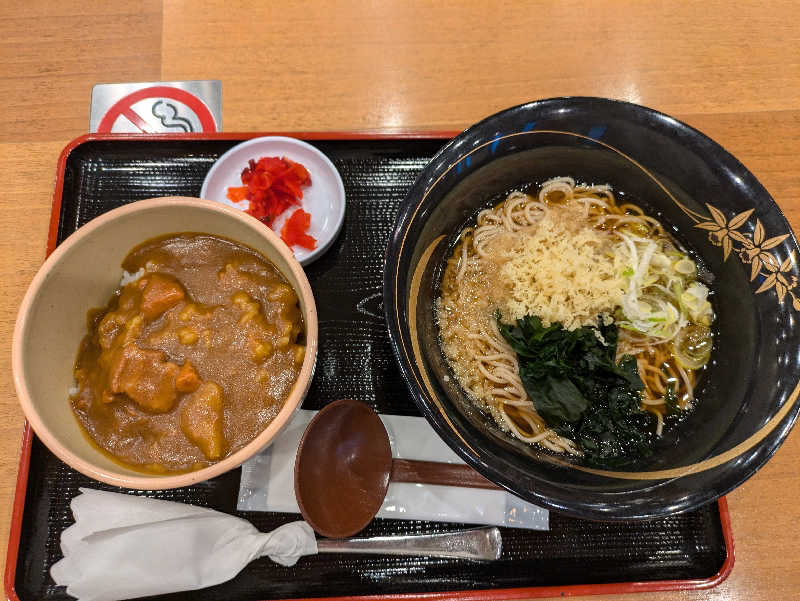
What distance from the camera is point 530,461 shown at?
1.39 metres

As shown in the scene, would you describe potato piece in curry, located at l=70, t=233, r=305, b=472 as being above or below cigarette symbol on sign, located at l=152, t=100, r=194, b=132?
below

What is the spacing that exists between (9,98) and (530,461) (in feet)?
7.95

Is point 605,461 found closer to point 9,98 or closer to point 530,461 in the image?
point 530,461

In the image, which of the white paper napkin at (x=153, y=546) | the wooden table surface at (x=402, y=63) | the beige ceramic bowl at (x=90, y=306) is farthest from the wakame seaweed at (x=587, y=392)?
the wooden table surface at (x=402, y=63)

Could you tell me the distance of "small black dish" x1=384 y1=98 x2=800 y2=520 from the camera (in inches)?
49.0

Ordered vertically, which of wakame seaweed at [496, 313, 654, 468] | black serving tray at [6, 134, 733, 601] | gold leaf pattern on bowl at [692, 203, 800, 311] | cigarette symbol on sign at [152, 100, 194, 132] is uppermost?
cigarette symbol on sign at [152, 100, 194, 132]

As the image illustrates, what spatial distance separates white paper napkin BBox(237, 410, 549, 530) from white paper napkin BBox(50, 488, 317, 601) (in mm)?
87

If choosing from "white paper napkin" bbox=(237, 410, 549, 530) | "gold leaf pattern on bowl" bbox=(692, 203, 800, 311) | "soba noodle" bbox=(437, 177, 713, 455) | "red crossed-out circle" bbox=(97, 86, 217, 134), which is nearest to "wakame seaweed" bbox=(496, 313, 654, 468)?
"soba noodle" bbox=(437, 177, 713, 455)

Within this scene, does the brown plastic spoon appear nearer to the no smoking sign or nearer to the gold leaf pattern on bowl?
the gold leaf pattern on bowl

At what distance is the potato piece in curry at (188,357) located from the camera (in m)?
1.33

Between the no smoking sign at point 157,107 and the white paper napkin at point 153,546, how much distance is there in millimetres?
1381

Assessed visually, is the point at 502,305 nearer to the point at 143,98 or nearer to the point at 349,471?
the point at 349,471

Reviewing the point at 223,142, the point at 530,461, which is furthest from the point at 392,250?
the point at 223,142

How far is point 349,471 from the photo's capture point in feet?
5.16
